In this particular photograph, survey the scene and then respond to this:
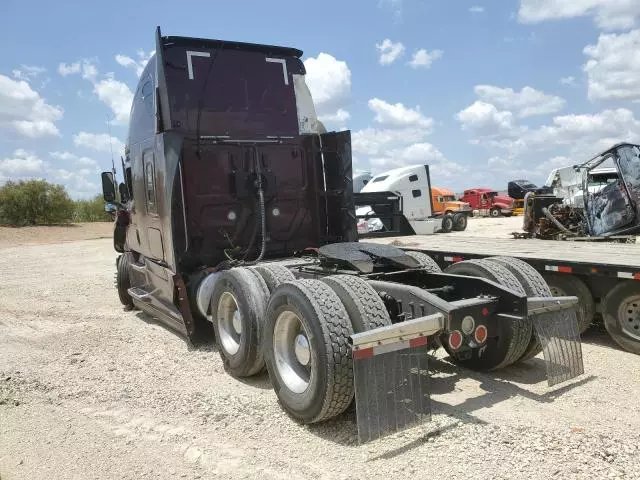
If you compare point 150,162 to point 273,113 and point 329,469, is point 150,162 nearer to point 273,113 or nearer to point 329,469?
point 273,113

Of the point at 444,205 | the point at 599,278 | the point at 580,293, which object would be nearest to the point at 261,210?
the point at 580,293

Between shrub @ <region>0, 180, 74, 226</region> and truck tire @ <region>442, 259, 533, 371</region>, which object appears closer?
truck tire @ <region>442, 259, 533, 371</region>

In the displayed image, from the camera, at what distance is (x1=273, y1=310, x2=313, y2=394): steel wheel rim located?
414cm

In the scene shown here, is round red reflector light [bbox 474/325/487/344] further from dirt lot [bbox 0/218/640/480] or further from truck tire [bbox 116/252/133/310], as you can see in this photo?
truck tire [bbox 116/252/133/310]

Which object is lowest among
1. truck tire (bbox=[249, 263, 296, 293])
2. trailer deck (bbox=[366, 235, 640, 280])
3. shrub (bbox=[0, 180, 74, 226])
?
trailer deck (bbox=[366, 235, 640, 280])

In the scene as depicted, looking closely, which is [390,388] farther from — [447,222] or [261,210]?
[447,222]

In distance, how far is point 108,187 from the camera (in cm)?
844

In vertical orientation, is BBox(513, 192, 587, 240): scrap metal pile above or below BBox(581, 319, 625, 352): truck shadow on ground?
above

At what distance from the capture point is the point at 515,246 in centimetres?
805

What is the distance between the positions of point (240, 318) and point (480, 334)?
212 centimetres

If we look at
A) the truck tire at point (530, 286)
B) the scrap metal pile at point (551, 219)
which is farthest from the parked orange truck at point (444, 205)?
the truck tire at point (530, 286)

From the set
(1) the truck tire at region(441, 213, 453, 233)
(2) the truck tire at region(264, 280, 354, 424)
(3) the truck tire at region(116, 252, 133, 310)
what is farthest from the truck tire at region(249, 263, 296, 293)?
(1) the truck tire at region(441, 213, 453, 233)

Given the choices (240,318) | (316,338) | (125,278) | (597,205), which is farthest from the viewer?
(597,205)

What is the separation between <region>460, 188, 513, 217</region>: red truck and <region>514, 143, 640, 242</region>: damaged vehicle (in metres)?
20.8
